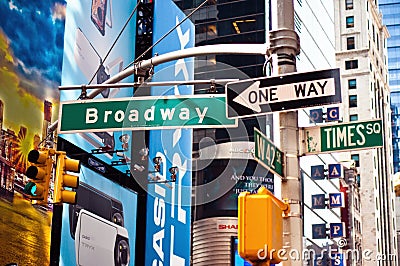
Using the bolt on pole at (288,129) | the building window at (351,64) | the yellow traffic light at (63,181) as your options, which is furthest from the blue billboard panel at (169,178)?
the building window at (351,64)

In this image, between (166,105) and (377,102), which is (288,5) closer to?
(166,105)

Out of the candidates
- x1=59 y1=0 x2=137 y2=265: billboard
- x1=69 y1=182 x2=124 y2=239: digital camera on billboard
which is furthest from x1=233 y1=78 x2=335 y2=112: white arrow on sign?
x1=69 y1=182 x2=124 y2=239: digital camera on billboard

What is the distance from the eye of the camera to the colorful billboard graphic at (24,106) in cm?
2106

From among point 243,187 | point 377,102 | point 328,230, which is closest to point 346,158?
point 377,102

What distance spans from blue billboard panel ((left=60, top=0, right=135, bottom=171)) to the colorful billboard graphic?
0.92m

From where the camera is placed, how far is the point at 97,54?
27156mm

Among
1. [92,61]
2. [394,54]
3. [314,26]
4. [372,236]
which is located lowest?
[372,236]

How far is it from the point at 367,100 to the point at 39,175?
89049mm

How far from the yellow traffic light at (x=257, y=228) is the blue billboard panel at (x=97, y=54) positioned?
662 inches

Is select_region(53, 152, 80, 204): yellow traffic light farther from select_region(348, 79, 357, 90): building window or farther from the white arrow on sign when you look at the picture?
select_region(348, 79, 357, 90): building window

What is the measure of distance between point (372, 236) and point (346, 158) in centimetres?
1002

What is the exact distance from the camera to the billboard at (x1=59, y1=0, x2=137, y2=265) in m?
24.7

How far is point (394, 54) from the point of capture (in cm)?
16062

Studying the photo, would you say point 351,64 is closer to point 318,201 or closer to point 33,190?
point 318,201
